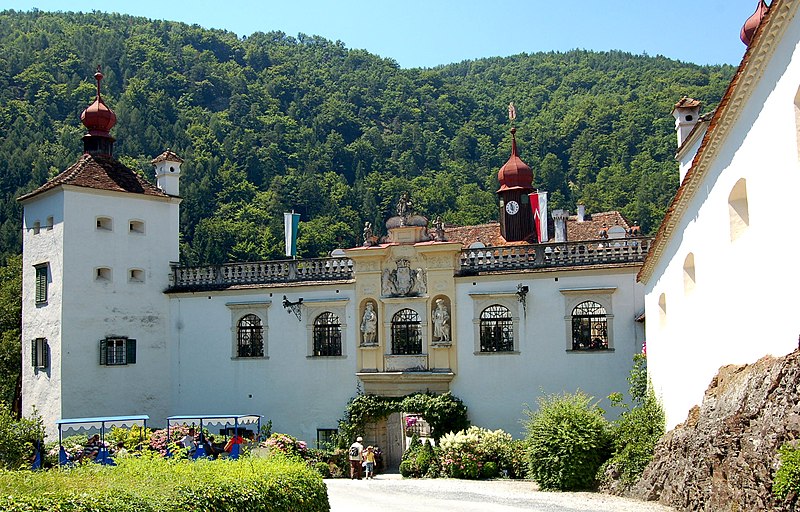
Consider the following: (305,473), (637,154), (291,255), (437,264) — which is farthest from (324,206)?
(305,473)

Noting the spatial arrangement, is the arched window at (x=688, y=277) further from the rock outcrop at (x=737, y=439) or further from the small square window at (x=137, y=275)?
the small square window at (x=137, y=275)

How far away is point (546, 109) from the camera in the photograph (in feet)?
323

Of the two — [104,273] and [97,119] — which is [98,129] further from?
[104,273]

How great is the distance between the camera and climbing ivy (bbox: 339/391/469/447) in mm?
30094

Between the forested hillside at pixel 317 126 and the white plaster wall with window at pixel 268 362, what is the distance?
32.8 meters

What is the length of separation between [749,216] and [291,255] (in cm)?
2209

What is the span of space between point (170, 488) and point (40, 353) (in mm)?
22210

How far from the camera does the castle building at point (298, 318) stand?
2989 centimetres

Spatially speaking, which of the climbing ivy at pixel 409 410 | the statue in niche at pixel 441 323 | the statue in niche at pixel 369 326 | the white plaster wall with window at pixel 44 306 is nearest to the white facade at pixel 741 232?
the climbing ivy at pixel 409 410

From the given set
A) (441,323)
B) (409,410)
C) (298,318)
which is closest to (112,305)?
(298,318)

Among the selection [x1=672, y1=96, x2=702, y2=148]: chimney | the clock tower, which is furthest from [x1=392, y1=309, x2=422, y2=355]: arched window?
the clock tower

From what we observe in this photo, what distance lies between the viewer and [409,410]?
3056 cm

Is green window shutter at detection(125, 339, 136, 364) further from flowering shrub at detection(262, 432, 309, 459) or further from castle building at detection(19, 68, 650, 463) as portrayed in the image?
flowering shrub at detection(262, 432, 309, 459)

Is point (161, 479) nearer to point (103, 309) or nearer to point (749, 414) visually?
point (749, 414)
